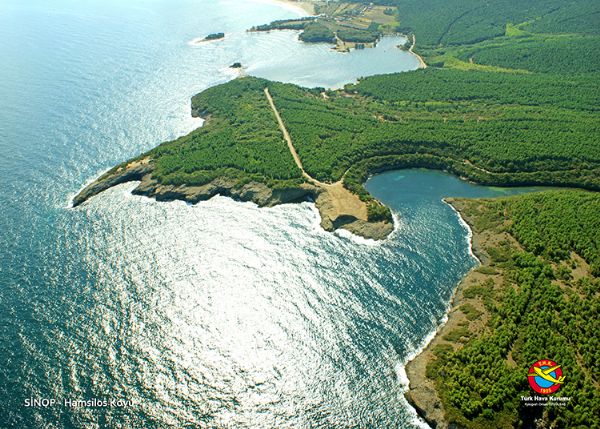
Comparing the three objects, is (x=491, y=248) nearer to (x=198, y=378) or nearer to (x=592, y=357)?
(x=592, y=357)

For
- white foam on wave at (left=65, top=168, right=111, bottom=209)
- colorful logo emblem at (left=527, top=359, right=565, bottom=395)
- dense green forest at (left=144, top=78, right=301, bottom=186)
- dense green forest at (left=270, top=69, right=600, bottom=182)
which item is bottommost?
dense green forest at (left=270, top=69, right=600, bottom=182)

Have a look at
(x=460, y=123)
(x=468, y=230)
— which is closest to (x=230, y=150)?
(x=468, y=230)

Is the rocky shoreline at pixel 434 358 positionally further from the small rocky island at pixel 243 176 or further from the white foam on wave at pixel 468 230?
the small rocky island at pixel 243 176

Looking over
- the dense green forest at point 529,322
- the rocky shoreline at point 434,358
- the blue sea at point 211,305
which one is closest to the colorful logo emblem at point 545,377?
the dense green forest at point 529,322

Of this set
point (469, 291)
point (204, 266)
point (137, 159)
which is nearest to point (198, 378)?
point (204, 266)

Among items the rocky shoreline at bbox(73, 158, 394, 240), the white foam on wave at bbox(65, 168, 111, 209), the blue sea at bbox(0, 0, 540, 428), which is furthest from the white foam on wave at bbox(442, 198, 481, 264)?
the white foam on wave at bbox(65, 168, 111, 209)

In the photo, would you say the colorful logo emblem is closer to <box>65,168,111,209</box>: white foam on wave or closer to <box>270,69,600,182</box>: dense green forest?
<box>270,69,600,182</box>: dense green forest
